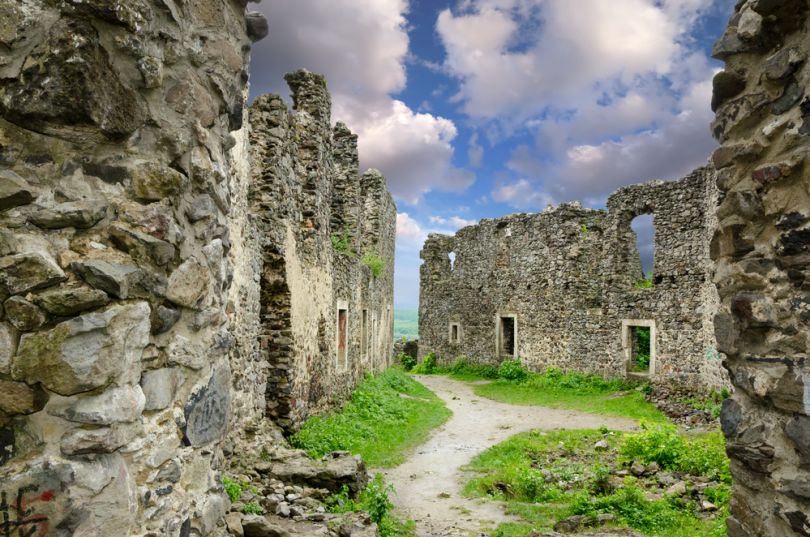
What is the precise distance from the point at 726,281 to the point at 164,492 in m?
3.40

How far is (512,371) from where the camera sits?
879 inches

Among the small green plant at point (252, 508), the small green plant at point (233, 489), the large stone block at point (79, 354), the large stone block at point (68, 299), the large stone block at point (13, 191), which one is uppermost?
the large stone block at point (13, 191)

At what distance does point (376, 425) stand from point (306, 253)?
427cm

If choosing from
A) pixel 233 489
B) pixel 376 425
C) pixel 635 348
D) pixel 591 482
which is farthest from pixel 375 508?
pixel 635 348

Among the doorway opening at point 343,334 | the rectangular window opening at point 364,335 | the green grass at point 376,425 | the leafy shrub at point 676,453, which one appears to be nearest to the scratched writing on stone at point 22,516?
the green grass at point 376,425

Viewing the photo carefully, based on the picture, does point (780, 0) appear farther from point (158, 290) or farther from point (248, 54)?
point (158, 290)

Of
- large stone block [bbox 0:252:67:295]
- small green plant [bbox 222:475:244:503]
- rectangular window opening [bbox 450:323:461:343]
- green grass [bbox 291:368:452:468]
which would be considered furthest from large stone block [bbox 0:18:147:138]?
rectangular window opening [bbox 450:323:461:343]

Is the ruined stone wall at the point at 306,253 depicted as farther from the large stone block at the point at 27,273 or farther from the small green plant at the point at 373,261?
the large stone block at the point at 27,273

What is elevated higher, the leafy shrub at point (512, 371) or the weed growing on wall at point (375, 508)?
the leafy shrub at point (512, 371)

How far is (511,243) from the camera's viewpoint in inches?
926

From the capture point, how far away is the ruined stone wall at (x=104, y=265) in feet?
6.19

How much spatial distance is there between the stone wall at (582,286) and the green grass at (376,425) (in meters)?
6.31

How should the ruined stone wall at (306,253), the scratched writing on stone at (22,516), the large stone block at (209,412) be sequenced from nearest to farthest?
the scratched writing on stone at (22,516), the large stone block at (209,412), the ruined stone wall at (306,253)

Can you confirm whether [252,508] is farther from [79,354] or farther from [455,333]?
[455,333]
